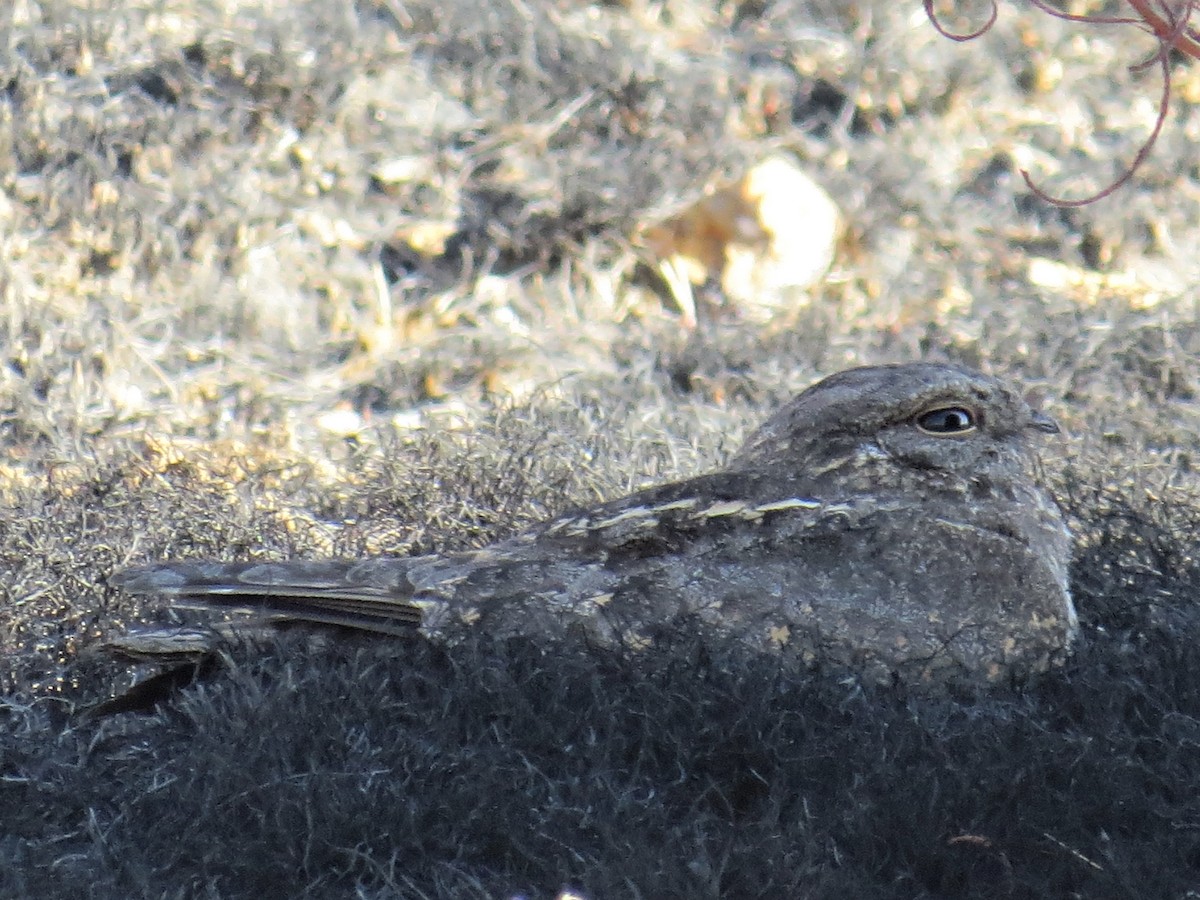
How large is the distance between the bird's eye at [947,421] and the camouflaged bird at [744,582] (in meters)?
0.23

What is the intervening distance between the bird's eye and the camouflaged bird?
9.2 inches

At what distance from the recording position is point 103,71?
22.0ft

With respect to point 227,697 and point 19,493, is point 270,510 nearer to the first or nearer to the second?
point 19,493

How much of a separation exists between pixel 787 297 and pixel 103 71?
3.09 m

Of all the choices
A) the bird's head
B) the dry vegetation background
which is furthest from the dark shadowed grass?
the bird's head

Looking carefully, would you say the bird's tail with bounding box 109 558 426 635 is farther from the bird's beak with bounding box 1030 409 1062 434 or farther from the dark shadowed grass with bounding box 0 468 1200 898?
the bird's beak with bounding box 1030 409 1062 434

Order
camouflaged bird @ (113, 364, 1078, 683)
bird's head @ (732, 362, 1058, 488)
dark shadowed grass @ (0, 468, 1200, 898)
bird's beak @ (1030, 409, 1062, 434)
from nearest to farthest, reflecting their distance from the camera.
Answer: dark shadowed grass @ (0, 468, 1200, 898) < camouflaged bird @ (113, 364, 1078, 683) < bird's head @ (732, 362, 1058, 488) < bird's beak @ (1030, 409, 1062, 434)

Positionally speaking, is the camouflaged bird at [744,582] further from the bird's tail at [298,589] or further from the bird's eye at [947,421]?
the bird's eye at [947,421]

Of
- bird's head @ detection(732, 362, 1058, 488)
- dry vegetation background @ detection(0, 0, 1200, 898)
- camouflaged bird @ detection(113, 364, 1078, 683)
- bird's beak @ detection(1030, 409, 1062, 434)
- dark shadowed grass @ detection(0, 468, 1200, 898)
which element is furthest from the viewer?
bird's beak @ detection(1030, 409, 1062, 434)

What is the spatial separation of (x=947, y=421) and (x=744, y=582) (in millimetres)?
885

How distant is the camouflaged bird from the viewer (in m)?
3.82

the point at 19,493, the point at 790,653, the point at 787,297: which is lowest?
the point at 787,297

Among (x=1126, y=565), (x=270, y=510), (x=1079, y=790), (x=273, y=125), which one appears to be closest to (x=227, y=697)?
(x=270, y=510)

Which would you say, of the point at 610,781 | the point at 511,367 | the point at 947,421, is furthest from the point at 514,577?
the point at 511,367
